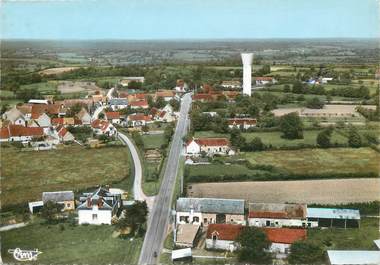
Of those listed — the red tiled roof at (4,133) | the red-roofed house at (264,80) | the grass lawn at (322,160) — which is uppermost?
the red-roofed house at (264,80)

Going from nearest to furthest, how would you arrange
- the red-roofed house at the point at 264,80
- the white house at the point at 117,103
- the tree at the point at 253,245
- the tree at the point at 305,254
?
the tree at the point at 305,254 → the tree at the point at 253,245 → the white house at the point at 117,103 → the red-roofed house at the point at 264,80

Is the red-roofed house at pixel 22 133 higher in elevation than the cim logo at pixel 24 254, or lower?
higher

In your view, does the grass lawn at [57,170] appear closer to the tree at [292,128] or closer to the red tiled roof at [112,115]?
the red tiled roof at [112,115]

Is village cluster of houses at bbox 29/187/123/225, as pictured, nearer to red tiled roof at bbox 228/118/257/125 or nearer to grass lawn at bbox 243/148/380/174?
grass lawn at bbox 243/148/380/174

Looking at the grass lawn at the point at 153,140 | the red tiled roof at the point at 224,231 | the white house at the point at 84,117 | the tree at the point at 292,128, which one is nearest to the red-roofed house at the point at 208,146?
the grass lawn at the point at 153,140

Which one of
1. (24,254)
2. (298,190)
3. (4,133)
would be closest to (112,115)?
(4,133)

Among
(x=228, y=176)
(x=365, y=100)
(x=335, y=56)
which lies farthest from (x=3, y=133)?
(x=335, y=56)

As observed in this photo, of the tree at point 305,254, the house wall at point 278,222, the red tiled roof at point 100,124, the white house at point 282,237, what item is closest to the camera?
the tree at point 305,254
